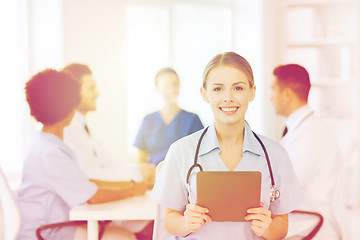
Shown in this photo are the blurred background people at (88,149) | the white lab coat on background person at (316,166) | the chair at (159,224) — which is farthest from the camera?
the blurred background people at (88,149)

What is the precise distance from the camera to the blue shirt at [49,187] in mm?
1760

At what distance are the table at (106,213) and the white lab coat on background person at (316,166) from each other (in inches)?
28.7

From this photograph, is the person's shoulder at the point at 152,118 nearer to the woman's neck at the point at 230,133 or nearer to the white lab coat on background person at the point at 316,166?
the white lab coat on background person at the point at 316,166

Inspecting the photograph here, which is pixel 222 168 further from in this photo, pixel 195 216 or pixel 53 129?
pixel 53 129

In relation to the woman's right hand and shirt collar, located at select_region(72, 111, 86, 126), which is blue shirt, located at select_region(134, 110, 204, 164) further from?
the woman's right hand

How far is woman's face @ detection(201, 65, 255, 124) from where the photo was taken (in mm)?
1142

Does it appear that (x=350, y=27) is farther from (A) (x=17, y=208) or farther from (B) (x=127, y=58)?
(A) (x=17, y=208)

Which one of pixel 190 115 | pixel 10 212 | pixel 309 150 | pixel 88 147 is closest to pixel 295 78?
pixel 309 150

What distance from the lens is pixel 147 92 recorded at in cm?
386

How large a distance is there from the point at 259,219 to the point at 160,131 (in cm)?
157

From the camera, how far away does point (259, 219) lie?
44.6 inches

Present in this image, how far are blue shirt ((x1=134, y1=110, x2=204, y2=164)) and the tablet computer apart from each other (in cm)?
130

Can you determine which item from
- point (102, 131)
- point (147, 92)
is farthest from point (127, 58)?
point (102, 131)

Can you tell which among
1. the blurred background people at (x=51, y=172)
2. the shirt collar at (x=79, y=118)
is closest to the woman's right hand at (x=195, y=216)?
the blurred background people at (x=51, y=172)
